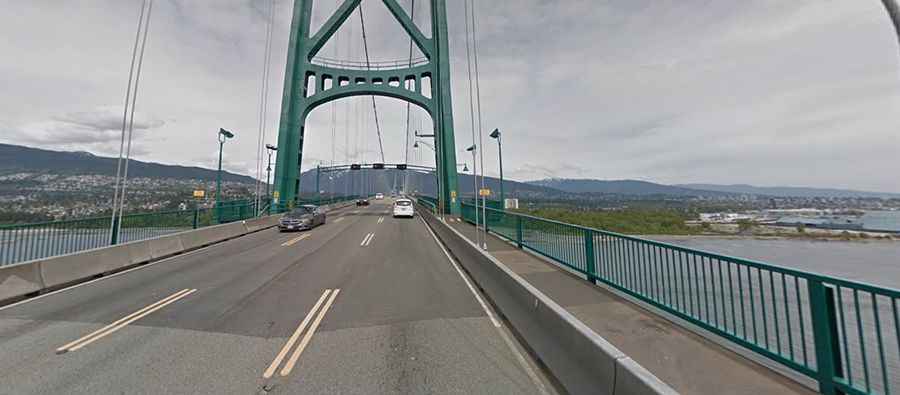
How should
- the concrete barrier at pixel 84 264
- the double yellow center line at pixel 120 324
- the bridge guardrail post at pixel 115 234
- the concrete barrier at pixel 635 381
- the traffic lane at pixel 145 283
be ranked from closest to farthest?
the concrete barrier at pixel 635 381
the double yellow center line at pixel 120 324
the traffic lane at pixel 145 283
the concrete barrier at pixel 84 264
the bridge guardrail post at pixel 115 234

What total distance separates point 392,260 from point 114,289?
6199mm

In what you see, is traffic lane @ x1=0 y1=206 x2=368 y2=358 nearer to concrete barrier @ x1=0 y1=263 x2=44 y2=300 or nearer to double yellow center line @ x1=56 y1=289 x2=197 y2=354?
double yellow center line @ x1=56 y1=289 x2=197 y2=354

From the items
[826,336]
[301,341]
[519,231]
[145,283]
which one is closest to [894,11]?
[826,336]

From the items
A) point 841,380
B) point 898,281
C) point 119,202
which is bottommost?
point 898,281

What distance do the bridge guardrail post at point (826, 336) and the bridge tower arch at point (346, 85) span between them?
23238 mm

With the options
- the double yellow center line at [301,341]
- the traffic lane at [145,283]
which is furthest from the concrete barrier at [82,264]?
the double yellow center line at [301,341]

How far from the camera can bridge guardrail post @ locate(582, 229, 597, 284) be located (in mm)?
6551

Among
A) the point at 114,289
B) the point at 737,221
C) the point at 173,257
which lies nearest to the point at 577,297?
the point at 114,289

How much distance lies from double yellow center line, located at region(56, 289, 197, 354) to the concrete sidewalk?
21.8 ft

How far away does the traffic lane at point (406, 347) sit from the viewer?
338 centimetres

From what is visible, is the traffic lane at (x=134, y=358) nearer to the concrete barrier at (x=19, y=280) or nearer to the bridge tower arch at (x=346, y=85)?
the concrete barrier at (x=19, y=280)

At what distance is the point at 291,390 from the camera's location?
3230 millimetres

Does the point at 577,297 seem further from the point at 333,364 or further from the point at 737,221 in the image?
the point at 737,221

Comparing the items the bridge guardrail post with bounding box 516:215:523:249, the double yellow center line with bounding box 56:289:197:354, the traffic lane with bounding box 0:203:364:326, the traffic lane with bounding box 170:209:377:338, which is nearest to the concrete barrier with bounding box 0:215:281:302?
the traffic lane with bounding box 0:203:364:326
